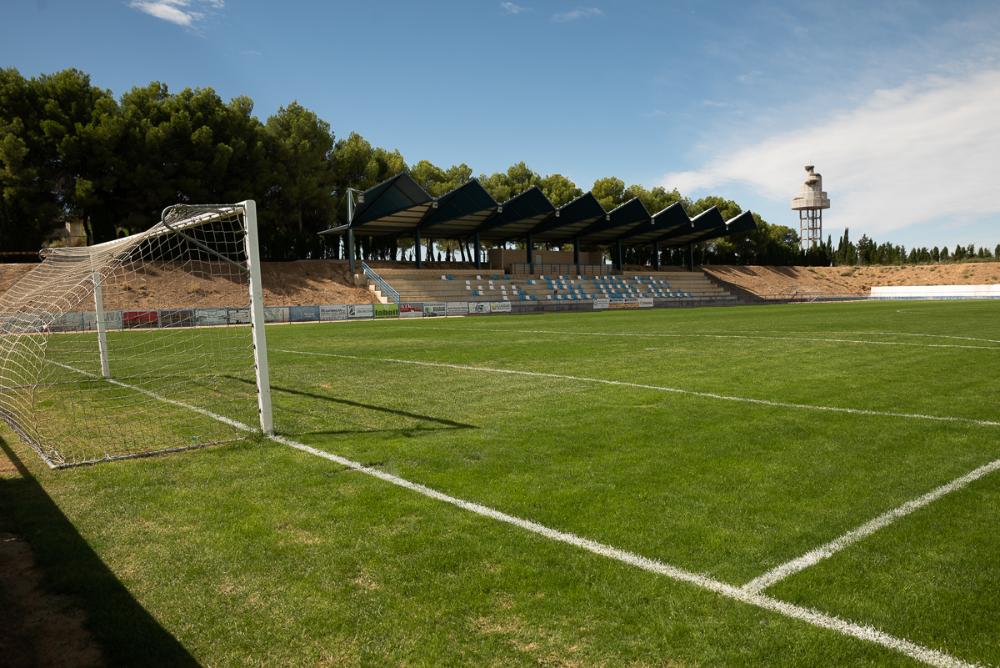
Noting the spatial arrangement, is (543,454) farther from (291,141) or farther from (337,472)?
(291,141)

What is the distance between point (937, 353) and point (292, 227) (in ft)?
182

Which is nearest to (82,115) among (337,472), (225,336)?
(225,336)

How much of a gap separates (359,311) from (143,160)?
2089cm

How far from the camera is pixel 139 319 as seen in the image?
33094 millimetres

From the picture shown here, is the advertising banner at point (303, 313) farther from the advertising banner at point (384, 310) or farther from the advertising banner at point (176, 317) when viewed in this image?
the advertising banner at point (176, 317)

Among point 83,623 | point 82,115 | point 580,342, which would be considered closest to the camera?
point 83,623

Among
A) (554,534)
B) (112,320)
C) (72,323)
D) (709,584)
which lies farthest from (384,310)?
(709,584)

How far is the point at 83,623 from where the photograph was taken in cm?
314

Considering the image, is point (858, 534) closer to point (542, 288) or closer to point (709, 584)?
point (709, 584)

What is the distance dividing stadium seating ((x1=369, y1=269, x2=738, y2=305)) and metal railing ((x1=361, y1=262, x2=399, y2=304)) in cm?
52

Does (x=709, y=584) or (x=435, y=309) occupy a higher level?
(x=435, y=309)

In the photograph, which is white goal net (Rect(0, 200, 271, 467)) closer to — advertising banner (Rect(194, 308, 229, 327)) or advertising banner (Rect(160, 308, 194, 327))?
advertising banner (Rect(160, 308, 194, 327))

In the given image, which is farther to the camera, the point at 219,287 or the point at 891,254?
the point at 891,254

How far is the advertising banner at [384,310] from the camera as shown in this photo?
40156 millimetres
